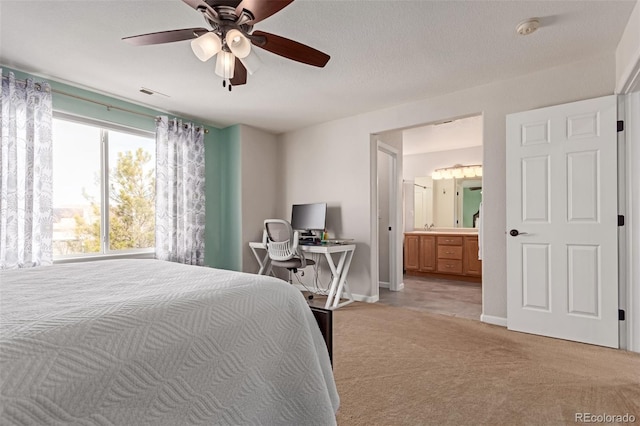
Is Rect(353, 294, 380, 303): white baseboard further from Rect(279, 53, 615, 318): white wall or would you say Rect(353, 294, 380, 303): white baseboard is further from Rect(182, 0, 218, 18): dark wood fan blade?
Rect(182, 0, 218, 18): dark wood fan blade

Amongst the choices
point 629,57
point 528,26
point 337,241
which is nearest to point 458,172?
point 337,241

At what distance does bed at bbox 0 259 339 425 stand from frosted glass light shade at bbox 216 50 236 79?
1.22m

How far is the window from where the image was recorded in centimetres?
322

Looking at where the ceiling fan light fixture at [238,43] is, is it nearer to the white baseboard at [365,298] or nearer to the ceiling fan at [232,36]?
the ceiling fan at [232,36]

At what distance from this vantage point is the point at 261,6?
60.4 inches

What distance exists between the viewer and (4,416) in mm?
596

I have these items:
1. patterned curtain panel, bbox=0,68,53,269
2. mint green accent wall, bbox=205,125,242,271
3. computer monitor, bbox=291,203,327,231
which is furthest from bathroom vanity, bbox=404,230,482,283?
patterned curtain panel, bbox=0,68,53,269

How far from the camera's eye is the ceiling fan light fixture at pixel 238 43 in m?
1.68

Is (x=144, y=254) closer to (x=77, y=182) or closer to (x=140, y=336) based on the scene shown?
(x=77, y=182)

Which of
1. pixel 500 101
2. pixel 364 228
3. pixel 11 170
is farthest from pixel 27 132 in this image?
pixel 500 101

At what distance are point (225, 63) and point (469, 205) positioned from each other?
5.42 m

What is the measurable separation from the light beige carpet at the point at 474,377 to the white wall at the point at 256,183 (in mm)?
2138

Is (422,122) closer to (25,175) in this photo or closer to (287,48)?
(287,48)
